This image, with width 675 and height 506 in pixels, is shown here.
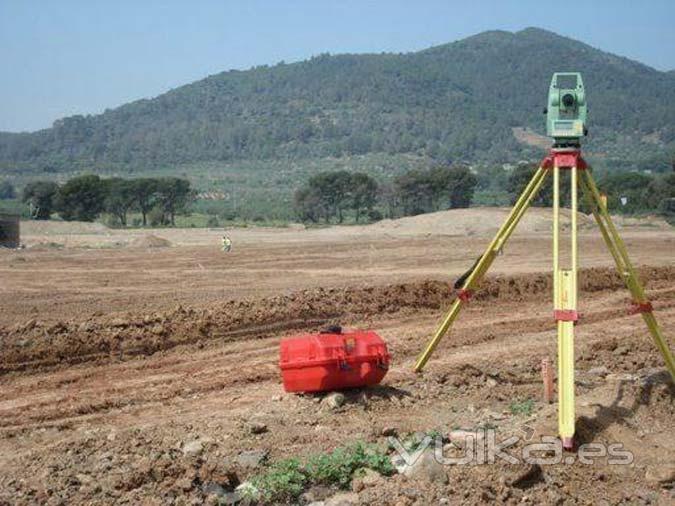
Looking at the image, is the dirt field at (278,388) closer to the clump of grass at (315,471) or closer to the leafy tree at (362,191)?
the clump of grass at (315,471)

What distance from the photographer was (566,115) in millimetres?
7375

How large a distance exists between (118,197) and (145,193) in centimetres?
323

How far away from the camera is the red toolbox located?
7855mm

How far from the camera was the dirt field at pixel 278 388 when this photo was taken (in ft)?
21.1

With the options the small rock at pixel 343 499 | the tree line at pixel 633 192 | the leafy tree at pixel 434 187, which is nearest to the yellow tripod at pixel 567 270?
the small rock at pixel 343 499

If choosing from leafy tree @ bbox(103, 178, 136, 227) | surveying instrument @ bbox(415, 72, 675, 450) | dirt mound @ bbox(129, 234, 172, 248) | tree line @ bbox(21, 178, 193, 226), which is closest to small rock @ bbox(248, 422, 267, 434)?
surveying instrument @ bbox(415, 72, 675, 450)

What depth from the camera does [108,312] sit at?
15.1 meters

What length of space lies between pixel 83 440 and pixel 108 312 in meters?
8.05

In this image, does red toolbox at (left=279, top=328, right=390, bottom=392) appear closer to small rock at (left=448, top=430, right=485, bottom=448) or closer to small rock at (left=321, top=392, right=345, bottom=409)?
small rock at (left=321, top=392, right=345, bottom=409)

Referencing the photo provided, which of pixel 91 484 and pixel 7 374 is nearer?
pixel 91 484

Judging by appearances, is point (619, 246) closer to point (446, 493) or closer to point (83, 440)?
point (446, 493)

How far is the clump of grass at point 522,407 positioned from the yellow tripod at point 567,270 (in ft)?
2.97

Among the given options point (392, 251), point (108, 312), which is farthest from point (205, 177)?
point (108, 312)

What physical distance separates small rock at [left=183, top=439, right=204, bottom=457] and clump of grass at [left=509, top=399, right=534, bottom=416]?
108 inches
